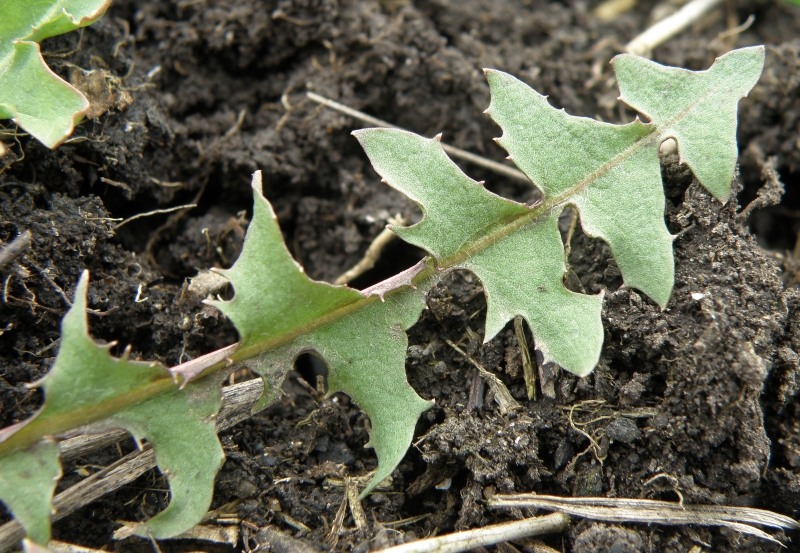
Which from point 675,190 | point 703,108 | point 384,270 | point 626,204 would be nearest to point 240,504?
point 384,270

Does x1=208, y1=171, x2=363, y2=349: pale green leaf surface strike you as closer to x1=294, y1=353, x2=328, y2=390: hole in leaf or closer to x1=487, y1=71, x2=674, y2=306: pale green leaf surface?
x1=294, y1=353, x2=328, y2=390: hole in leaf

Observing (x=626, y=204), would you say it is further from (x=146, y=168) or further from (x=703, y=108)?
(x=146, y=168)

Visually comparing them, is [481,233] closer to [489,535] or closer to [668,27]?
[489,535]

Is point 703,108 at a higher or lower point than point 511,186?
higher

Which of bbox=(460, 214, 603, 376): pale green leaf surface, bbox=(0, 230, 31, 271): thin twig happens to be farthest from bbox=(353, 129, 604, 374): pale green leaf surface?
bbox=(0, 230, 31, 271): thin twig

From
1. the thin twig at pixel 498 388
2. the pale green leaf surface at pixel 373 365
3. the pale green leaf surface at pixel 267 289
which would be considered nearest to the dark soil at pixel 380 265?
the thin twig at pixel 498 388

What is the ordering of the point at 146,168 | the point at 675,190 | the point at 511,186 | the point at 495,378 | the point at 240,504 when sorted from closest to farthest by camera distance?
the point at 240,504 → the point at 495,378 → the point at 675,190 → the point at 146,168 → the point at 511,186

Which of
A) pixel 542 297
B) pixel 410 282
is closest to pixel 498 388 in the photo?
pixel 542 297
